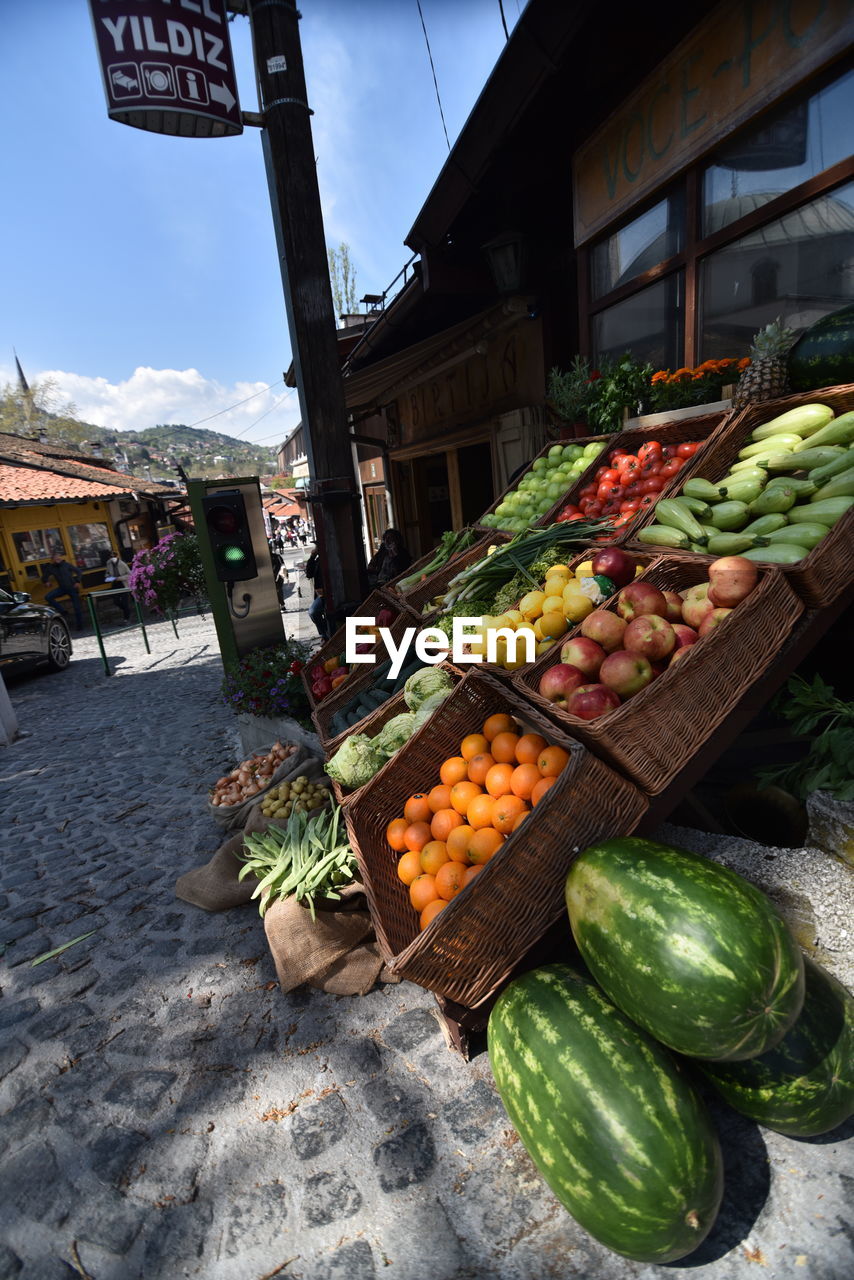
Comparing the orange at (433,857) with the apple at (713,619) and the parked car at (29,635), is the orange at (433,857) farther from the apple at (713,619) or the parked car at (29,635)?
the parked car at (29,635)

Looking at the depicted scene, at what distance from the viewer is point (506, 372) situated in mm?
7418

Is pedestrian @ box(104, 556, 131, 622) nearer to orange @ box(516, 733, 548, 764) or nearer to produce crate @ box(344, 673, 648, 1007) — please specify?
orange @ box(516, 733, 548, 764)

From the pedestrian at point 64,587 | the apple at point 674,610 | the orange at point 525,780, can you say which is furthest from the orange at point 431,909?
the pedestrian at point 64,587

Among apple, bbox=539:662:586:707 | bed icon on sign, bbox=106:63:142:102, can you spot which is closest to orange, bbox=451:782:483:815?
apple, bbox=539:662:586:707

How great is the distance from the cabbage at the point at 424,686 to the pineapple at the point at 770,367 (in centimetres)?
220

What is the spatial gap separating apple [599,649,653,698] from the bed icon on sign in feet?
15.1

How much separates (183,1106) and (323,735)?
6.20 ft

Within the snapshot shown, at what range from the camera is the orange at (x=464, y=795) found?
219 centimetres

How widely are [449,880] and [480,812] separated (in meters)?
0.26

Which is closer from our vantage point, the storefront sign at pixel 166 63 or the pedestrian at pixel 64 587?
the storefront sign at pixel 166 63

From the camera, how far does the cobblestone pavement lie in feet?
4.96

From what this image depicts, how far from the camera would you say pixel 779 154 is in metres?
3.44

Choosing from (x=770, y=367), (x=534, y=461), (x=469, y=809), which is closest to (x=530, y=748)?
(x=469, y=809)

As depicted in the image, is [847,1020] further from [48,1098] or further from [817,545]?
[48,1098]
